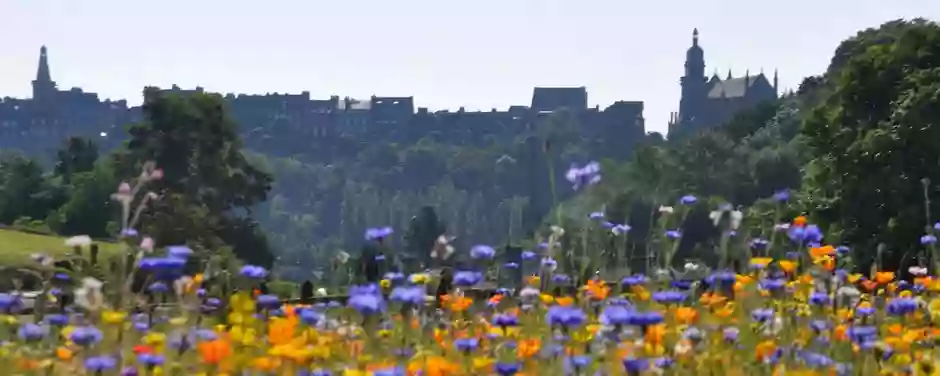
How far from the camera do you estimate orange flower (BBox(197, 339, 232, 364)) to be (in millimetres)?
2730

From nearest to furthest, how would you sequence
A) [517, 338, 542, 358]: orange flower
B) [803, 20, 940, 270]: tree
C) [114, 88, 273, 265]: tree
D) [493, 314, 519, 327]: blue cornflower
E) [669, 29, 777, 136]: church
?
[517, 338, 542, 358]: orange flower < [493, 314, 519, 327]: blue cornflower < [803, 20, 940, 270]: tree < [114, 88, 273, 265]: tree < [669, 29, 777, 136]: church

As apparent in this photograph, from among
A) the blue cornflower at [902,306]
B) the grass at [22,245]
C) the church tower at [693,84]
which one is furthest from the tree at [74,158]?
Result: the church tower at [693,84]

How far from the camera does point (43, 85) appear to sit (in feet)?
597

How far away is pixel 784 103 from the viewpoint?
230 feet

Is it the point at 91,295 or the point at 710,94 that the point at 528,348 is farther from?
the point at 710,94

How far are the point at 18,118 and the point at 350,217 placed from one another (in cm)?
7705

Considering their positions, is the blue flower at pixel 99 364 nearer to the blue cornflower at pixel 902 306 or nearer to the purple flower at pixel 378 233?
the purple flower at pixel 378 233

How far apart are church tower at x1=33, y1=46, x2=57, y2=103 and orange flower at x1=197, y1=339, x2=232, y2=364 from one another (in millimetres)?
182108

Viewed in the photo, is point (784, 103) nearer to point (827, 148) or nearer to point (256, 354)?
point (827, 148)

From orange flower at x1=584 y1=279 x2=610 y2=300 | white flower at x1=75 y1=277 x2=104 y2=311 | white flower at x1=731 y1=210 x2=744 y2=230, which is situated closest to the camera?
white flower at x1=75 y1=277 x2=104 y2=311

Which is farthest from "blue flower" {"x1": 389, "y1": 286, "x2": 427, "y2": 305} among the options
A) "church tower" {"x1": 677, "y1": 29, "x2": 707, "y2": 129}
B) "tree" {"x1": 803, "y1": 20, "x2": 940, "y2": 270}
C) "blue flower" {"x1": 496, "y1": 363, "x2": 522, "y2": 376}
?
"church tower" {"x1": 677, "y1": 29, "x2": 707, "y2": 129}

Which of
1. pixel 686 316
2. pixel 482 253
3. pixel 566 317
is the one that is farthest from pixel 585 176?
pixel 566 317

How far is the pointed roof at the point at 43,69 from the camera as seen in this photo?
174875mm

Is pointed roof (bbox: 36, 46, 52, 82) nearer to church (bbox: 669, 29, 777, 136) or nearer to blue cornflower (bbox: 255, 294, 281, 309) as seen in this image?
church (bbox: 669, 29, 777, 136)
